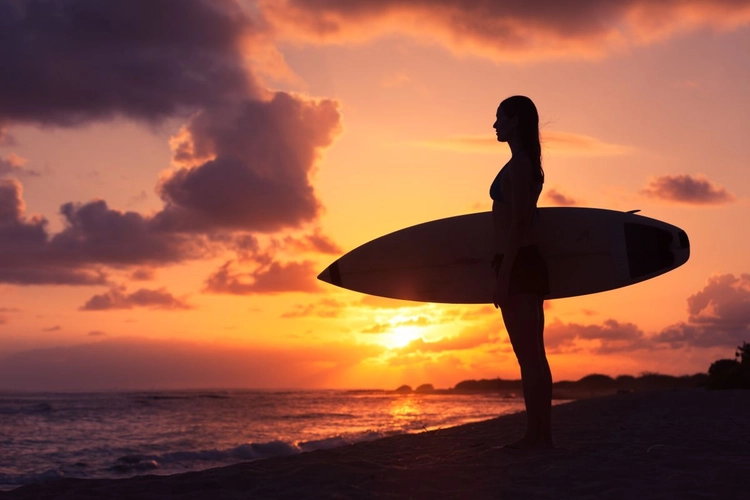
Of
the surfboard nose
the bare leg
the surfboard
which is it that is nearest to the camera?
the bare leg

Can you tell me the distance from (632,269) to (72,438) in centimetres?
1186

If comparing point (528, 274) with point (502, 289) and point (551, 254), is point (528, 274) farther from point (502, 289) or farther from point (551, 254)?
point (551, 254)

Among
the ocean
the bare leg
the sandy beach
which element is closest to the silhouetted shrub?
the ocean

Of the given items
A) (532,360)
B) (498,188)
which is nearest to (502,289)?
(532,360)

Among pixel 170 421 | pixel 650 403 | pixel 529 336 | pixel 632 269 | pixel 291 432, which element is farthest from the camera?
pixel 170 421

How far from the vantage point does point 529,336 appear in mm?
4172

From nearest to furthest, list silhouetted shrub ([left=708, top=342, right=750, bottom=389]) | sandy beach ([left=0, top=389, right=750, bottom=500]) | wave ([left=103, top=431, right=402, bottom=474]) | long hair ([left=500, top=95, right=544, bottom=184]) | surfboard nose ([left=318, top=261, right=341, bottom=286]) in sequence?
sandy beach ([left=0, top=389, right=750, bottom=500]) → long hair ([left=500, top=95, right=544, bottom=184]) → surfboard nose ([left=318, top=261, right=341, bottom=286]) → wave ([left=103, top=431, right=402, bottom=474]) → silhouetted shrub ([left=708, top=342, right=750, bottom=389])

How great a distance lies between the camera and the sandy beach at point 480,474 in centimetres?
313

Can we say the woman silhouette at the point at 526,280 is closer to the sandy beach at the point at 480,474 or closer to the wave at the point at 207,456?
the sandy beach at the point at 480,474

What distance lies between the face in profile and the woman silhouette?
0.04m

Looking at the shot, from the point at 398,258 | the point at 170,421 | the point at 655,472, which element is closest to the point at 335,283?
the point at 398,258

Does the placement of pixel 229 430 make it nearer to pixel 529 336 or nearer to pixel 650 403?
pixel 650 403

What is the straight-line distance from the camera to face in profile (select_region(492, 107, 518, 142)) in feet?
14.4

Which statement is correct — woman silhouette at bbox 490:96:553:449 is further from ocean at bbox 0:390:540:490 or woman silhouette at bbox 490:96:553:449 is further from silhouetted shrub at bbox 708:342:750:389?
silhouetted shrub at bbox 708:342:750:389
